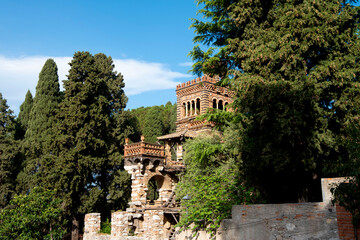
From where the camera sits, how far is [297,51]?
1259cm

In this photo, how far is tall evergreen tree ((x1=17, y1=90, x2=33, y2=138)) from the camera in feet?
118

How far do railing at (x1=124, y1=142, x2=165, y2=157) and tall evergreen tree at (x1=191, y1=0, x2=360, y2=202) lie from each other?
42.2 feet

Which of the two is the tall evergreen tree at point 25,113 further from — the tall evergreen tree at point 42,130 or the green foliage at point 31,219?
the green foliage at point 31,219

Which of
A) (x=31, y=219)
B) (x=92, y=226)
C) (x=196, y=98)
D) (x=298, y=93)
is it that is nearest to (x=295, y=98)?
(x=298, y=93)

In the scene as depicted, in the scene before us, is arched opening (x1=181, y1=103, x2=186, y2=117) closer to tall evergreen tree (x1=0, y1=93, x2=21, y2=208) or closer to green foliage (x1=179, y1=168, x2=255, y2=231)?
tall evergreen tree (x1=0, y1=93, x2=21, y2=208)

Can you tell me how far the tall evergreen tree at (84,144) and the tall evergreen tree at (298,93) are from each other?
1644 centimetres

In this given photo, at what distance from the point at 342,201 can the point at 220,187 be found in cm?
668

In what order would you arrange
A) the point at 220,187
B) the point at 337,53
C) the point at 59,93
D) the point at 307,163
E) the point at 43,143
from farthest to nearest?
the point at 59,93
the point at 43,143
the point at 220,187
the point at 337,53
the point at 307,163

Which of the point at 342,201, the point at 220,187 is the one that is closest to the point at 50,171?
the point at 220,187

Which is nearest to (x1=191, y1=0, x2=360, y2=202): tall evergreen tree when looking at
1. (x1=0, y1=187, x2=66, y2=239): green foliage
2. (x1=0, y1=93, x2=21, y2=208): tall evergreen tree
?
(x1=0, y1=187, x2=66, y2=239): green foliage

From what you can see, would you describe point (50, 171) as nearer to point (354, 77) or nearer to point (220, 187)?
point (220, 187)

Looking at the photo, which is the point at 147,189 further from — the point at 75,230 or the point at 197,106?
the point at 197,106

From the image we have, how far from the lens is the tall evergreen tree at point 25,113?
1421 inches

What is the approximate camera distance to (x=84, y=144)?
26.7m
